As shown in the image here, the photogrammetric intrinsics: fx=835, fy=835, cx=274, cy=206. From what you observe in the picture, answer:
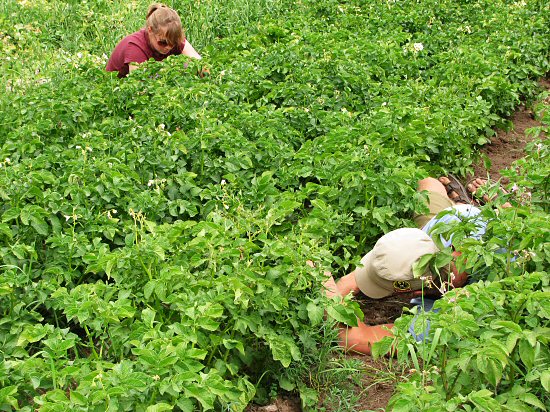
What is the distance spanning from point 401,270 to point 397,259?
54 mm

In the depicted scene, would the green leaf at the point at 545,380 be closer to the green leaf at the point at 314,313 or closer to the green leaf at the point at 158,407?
the green leaf at the point at 314,313

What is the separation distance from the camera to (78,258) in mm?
3904

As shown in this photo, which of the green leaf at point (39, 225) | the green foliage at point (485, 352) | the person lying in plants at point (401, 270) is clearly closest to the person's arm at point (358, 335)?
the person lying in plants at point (401, 270)

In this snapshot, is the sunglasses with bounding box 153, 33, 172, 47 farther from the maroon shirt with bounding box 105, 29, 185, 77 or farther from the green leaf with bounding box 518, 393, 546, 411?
the green leaf with bounding box 518, 393, 546, 411

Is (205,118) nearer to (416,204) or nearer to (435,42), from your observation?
(416,204)

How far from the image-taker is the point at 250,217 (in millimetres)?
3936

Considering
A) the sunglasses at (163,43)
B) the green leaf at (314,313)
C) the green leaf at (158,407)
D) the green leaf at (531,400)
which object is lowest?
the green leaf at (531,400)

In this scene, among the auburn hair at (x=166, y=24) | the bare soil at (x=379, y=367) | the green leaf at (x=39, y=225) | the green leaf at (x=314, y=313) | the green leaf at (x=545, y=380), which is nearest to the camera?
Answer: the green leaf at (x=545, y=380)

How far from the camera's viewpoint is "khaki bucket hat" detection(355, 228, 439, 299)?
386 centimetres

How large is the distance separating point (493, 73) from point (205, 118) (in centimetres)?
Answer: 236

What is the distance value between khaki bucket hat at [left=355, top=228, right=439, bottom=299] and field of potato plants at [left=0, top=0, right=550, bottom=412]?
0.61 feet

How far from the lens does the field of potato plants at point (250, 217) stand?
3.04m

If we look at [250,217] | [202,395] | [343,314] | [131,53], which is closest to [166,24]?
[131,53]

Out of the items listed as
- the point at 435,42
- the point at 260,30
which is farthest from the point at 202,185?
the point at 435,42
